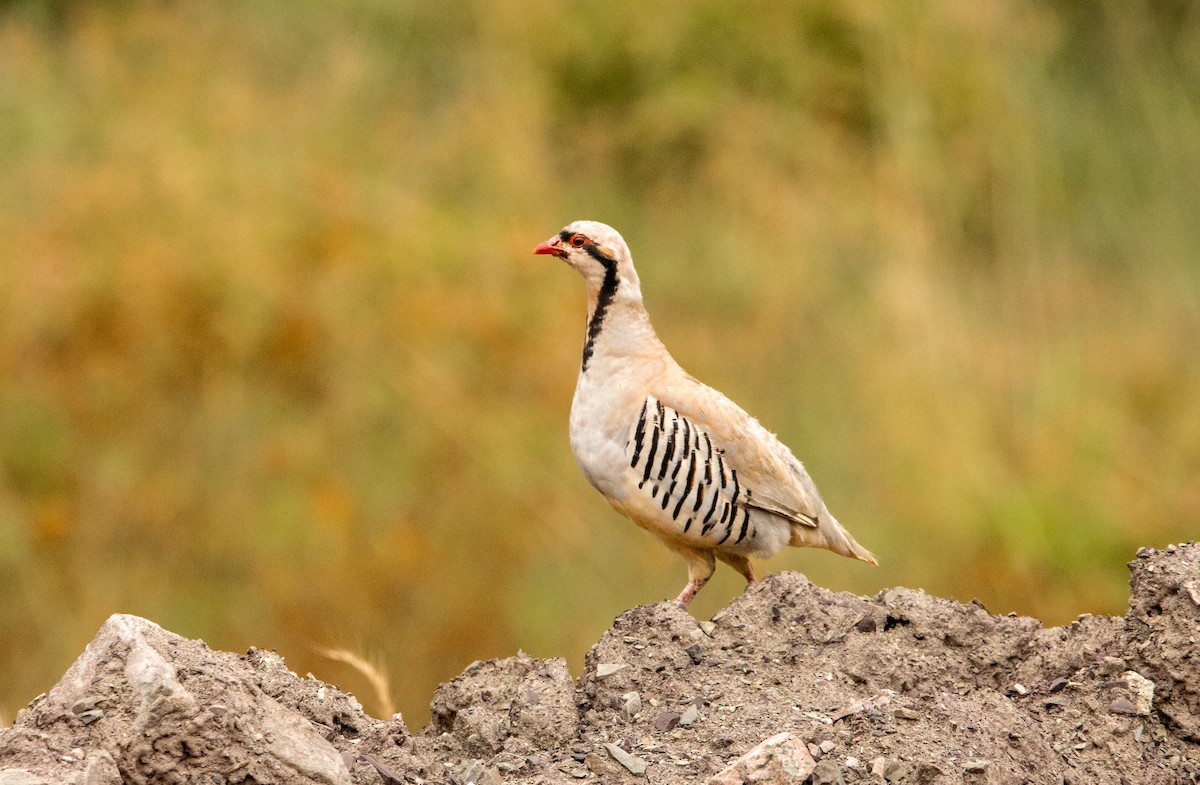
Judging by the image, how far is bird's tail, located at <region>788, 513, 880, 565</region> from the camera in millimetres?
5137

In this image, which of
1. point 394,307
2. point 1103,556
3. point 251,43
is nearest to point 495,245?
point 394,307

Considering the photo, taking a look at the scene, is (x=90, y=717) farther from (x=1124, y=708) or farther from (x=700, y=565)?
(x=700, y=565)

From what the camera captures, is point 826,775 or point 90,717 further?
point 826,775

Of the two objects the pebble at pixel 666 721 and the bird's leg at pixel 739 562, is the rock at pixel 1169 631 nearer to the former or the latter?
the pebble at pixel 666 721

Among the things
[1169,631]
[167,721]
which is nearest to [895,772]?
[1169,631]

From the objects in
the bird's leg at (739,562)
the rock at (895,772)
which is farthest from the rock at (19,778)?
the bird's leg at (739,562)

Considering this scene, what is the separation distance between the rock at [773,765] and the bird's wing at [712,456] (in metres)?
1.78

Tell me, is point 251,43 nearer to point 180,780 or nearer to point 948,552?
point 948,552

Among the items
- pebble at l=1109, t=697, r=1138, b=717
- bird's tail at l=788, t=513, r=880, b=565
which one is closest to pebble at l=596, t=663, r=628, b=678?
pebble at l=1109, t=697, r=1138, b=717

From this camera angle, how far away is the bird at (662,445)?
4.75m

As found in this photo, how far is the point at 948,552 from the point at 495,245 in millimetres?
3391

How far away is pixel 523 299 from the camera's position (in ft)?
31.7

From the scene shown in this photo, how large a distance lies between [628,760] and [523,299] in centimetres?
665

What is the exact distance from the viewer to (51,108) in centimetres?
1055
